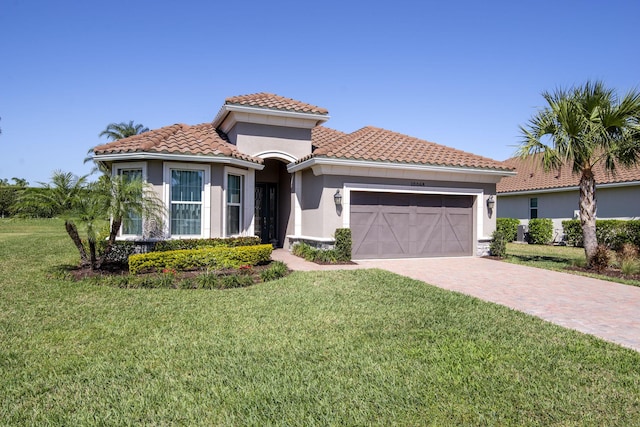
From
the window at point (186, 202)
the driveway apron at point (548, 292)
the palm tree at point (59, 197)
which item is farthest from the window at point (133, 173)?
the driveway apron at point (548, 292)

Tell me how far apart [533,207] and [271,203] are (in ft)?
55.0

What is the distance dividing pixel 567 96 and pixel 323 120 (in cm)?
834

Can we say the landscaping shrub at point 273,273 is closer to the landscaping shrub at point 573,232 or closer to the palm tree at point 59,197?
the palm tree at point 59,197

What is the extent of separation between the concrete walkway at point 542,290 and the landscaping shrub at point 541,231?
10.3 metres

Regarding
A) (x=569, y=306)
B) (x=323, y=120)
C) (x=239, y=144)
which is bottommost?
(x=569, y=306)

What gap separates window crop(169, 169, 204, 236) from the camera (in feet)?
38.9

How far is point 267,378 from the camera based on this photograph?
3.94 metres

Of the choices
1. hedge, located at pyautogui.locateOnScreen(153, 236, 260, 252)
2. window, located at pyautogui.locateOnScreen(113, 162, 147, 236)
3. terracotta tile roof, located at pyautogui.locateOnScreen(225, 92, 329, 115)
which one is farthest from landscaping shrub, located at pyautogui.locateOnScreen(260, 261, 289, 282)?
terracotta tile roof, located at pyautogui.locateOnScreen(225, 92, 329, 115)

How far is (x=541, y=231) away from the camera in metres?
21.9

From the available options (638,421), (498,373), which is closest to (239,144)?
(498,373)

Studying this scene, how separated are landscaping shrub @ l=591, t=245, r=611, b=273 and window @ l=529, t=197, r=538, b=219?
13007 millimetres

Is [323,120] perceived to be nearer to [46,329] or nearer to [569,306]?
[569,306]

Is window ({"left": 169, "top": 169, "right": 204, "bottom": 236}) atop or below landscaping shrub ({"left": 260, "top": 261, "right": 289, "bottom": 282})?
atop

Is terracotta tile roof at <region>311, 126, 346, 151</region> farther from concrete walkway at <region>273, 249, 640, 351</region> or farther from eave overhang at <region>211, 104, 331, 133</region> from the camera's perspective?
concrete walkway at <region>273, 249, 640, 351</region>
